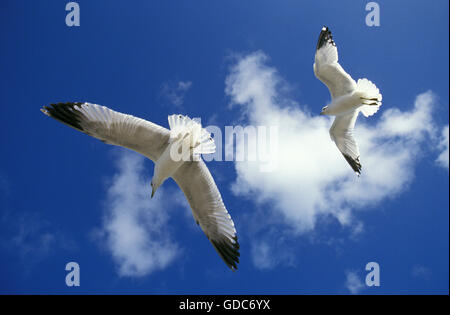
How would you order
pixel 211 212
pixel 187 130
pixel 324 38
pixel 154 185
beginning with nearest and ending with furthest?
1. pixel 187 130
2. pixel 154 185
3. pixel 211 212
4. pixel 324 38

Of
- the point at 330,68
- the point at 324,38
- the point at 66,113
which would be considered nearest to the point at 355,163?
the point at 330,68

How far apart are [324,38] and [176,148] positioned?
3.07 meters

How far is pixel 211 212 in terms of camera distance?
4.88 meters

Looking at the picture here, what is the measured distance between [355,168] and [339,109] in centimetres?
94

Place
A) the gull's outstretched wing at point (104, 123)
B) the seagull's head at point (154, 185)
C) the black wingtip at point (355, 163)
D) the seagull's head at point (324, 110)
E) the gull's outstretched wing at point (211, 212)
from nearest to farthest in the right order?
the gull's outstretched wing at point (104, 123)
the seagull's head at point (154, 185)
the gull's outstretched wing at point (211, 212)
the seagull's head at point (324, 110)
the black wingtip at point (355, 163)

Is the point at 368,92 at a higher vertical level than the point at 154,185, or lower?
higher

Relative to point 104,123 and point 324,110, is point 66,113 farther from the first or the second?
point 324,110

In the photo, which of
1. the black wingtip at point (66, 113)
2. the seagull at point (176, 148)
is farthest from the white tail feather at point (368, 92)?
the black wingtip at point (66, 113)

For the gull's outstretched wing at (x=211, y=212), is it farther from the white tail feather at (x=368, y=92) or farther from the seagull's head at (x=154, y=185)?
the white tail feather at (x=368, y=92)

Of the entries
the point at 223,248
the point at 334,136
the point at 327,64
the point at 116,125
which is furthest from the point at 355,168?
the point at 116,125

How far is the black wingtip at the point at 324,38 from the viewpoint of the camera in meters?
6.24

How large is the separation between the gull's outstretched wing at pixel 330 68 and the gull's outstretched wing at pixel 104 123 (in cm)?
280

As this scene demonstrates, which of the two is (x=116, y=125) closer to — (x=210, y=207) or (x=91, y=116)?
(x=91, y=116)

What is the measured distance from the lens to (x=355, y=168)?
6.58 m
